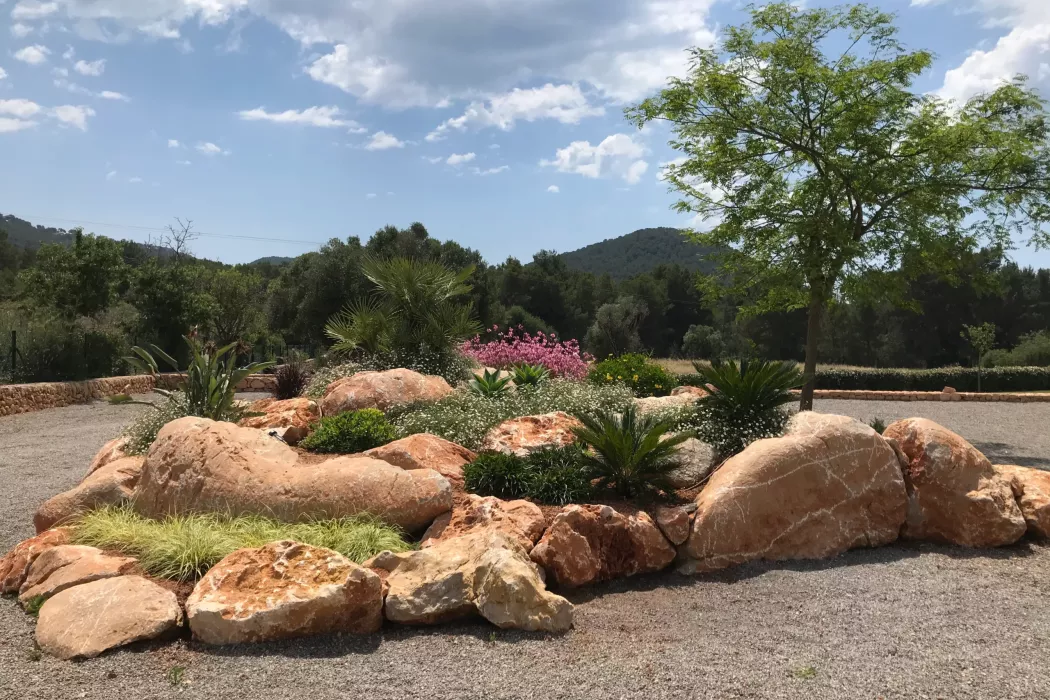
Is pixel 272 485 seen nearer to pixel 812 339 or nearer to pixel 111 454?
pixel 111 454

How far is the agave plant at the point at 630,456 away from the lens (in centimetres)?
596

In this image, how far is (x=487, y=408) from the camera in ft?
28.5

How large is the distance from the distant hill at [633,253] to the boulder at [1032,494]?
5989 centimetres

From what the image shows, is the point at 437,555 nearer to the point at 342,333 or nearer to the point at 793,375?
the point at 793,375

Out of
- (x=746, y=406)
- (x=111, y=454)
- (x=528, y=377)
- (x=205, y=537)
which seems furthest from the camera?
(x=528, y=377)

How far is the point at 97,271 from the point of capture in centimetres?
2016

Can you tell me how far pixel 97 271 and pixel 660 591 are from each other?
2016 centimetres

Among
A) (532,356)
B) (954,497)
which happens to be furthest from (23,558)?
(532,356)

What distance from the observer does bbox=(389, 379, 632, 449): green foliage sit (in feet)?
26.1

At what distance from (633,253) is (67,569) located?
7085cm

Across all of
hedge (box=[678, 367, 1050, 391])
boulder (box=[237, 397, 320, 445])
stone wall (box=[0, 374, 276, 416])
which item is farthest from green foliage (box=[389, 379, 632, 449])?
hedge (box=[678, 367, 1050, 391])

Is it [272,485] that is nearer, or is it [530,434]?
[272,485]

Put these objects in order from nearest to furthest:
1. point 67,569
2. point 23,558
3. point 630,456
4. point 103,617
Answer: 1. point 103,617
2. point 67,569
3. point 23,558
4. point 630,456

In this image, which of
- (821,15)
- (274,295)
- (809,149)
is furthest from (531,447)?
(274,295)
